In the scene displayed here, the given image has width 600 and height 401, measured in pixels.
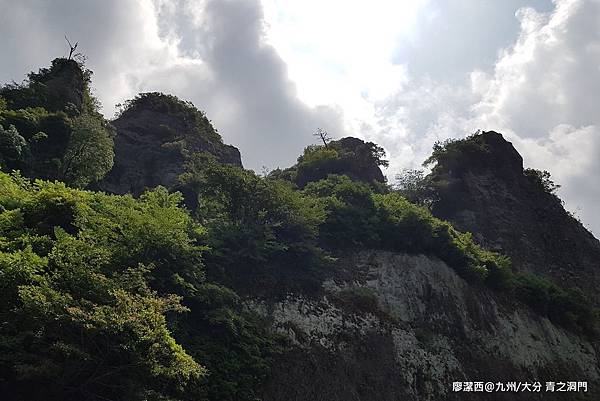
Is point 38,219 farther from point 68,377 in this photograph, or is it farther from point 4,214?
point 68,377

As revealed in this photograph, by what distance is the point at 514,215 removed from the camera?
4006cm

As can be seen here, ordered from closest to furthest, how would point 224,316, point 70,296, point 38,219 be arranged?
point 70,296
point 38,219
point 224,316

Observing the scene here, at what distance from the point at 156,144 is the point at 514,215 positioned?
3227 cm

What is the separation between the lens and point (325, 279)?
2250cm

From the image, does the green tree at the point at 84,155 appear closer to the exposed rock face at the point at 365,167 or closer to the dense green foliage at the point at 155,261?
the dense green foliage at the point at 155,261

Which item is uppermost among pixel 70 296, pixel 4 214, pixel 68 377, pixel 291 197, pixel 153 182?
pixel 153 182

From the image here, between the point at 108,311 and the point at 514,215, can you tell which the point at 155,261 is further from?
the point at 514,215

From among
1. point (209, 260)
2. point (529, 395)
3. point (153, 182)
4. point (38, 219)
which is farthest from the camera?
point (153, 182)

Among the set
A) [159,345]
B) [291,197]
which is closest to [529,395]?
[291,197]

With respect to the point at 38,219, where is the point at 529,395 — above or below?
below

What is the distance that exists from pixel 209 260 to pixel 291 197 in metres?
5.63

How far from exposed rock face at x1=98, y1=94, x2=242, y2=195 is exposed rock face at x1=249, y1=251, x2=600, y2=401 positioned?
1878 cm

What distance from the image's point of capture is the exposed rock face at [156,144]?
36500 mm

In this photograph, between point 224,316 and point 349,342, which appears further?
point 349,342
